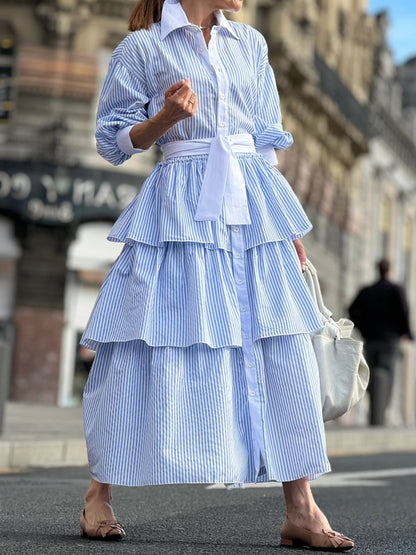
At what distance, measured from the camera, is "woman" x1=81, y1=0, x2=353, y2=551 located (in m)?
4.43

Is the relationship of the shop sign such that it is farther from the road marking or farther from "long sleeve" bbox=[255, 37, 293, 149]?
"long sleeve" bbox=[255, 37, 293, 149]

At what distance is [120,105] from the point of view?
192 inches

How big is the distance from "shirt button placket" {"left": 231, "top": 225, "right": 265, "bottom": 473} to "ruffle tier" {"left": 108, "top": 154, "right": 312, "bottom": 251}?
0.09 feet

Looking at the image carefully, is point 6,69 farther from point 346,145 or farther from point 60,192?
point 346,145

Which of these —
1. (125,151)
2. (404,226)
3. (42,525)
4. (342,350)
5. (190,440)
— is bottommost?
(42,525)

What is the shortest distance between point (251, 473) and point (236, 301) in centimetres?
57

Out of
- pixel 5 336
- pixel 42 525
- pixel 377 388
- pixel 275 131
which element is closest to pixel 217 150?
pixel 275 131

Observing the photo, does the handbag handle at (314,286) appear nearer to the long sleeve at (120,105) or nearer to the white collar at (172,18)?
the long sleeve at (120,105)

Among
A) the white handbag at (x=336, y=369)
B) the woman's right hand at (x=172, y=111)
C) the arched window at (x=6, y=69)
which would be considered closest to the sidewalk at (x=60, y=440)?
the white handbag at (x=336, y=369)

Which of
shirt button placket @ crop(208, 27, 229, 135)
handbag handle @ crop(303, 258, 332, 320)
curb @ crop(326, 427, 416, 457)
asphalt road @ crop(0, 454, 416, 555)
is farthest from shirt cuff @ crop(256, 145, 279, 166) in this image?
curb @ crop(326, 427, 416, 457)

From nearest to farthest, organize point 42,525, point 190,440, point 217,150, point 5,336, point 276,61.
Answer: point 190,440 < point 217,150 < point 42,525 < point 5,336 < point 276,61

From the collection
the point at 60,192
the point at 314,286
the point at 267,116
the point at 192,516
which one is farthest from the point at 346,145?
the point at 314,286

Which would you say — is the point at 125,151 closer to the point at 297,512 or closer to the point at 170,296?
the point at 170,296

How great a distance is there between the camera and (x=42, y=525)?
17.0 feet
